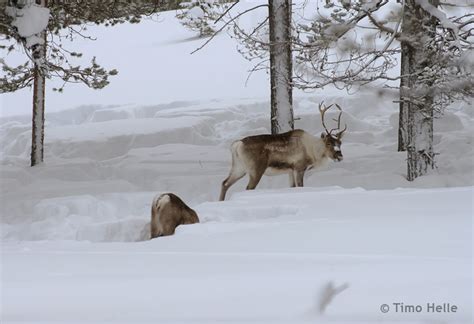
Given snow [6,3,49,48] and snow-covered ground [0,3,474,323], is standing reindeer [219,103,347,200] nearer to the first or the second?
snow-covered ground [0,3,474,323]

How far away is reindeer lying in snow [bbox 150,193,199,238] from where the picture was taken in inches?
220

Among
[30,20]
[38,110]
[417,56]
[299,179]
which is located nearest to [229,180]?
[299,179]

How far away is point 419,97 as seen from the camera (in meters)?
8.76

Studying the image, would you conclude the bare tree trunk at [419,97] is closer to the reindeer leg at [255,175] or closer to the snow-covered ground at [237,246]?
the snow-covered ground at [237,246]

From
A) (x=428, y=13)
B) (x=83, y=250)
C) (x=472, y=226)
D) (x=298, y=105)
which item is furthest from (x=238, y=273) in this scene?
A: (x=298, y=105)

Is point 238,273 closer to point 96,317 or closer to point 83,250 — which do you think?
point 96,317

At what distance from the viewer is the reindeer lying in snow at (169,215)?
18.3ft

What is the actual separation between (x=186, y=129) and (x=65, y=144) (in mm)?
3284

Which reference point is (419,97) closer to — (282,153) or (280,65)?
(282,153)

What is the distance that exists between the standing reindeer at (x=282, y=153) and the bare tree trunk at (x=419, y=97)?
1174 millimetres

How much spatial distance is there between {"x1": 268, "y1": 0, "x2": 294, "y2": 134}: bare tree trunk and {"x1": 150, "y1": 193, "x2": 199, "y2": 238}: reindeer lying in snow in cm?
480

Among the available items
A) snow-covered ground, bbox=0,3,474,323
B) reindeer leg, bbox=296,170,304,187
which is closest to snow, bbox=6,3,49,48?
snow-covered ground, bbox=0,3,474,323

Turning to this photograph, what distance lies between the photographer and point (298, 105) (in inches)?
841

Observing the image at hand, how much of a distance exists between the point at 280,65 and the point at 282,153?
223cm
